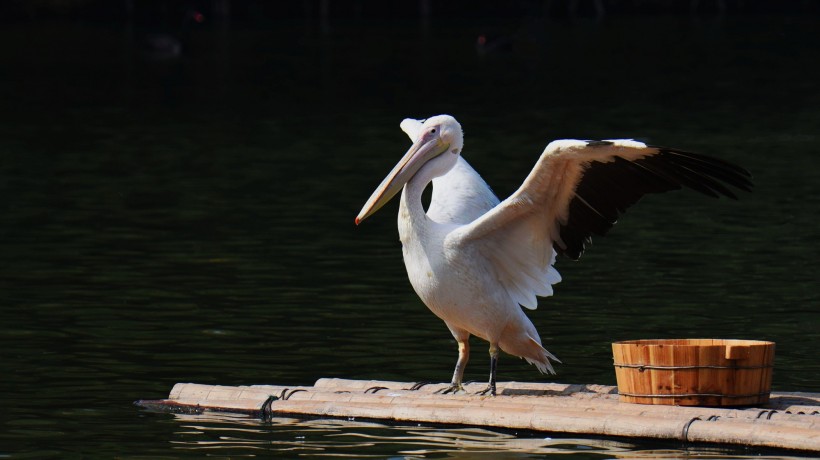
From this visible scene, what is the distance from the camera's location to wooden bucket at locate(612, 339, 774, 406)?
794 cm

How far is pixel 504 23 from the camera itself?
5700 cm

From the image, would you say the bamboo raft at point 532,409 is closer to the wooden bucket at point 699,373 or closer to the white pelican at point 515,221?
the wooden bucket at point 699,373

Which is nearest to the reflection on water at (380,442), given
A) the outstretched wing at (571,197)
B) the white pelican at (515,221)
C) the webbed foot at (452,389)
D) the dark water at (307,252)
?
the dark water at (307,252)

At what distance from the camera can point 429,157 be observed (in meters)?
8.96

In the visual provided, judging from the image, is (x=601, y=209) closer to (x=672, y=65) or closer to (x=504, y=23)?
(x=672, y=65)

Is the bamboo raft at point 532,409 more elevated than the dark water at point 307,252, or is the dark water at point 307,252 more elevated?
the bamboo raft at point 532,409

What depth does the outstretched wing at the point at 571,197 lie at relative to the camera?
8188 mm

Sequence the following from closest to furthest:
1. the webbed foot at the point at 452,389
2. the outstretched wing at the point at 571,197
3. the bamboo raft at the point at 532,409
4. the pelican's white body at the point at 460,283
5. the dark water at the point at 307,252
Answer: the bamboo raft at the point at 532,409 → the outstretched wing at the point at 571,197 → the pelican's white body at the point at 460,283 → the webbed foot at the point at 452,389 → the dark water at the point at 307,252

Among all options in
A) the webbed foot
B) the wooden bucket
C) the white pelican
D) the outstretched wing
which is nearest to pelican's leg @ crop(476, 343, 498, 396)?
the white pelican

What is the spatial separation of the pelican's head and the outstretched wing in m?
0.39

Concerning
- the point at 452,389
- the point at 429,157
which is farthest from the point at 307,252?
the point at 452,389

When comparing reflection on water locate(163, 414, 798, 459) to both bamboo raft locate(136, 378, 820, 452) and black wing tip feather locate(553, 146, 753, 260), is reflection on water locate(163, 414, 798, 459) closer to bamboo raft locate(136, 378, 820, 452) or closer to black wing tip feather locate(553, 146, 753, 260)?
bamboo raft locate(136, 378, 820, 452)

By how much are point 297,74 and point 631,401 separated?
29747 millimetres

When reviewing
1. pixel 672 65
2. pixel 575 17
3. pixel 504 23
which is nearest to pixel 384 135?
pixel 672 65
